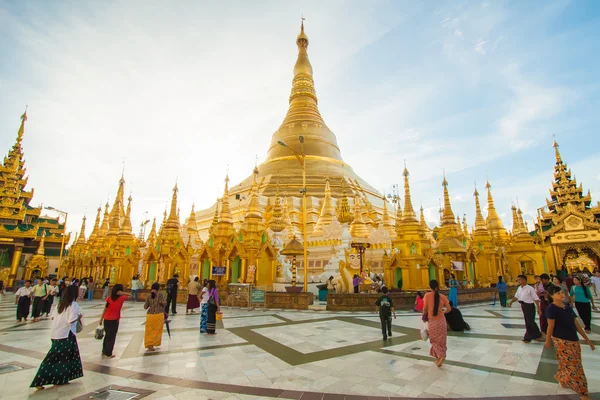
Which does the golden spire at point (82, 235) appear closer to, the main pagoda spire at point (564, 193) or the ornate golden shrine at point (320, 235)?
the ornate golden shrine at point (320, 235)

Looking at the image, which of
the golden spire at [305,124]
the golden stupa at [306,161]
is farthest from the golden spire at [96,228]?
the golden spire at [305,124]

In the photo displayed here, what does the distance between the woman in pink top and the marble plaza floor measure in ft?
0.69

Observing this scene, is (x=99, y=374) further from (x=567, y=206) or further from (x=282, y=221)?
(x=567, y=206)

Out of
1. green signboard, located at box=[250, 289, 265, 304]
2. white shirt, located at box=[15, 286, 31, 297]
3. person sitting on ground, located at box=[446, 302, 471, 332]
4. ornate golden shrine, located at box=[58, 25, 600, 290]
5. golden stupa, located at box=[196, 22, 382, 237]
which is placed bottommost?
person sitting on ground, located at box=[446, 302, 471, 332]

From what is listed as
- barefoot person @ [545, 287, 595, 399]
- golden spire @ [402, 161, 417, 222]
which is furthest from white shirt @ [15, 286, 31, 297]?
golden spire @ [402, 161, 417, 222]

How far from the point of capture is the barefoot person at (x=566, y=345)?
4047 mm

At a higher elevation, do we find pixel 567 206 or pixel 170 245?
pixel 567 206

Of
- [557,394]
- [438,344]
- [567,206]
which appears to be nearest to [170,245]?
[438,344]

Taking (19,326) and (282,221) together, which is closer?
(19,326)

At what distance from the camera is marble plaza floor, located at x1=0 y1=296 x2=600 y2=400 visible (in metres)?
4.37

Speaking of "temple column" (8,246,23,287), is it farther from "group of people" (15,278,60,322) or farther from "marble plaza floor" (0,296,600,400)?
"marble plaza floor" (0,296,600,400)

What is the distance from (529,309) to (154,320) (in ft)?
26.3

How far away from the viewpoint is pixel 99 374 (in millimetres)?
5145

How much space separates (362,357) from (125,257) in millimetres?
23191
